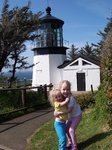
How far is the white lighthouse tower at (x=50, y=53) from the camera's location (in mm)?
41781

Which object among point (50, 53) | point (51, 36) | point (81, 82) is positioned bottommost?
point (81, 82)

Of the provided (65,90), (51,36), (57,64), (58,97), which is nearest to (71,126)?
(58,97)

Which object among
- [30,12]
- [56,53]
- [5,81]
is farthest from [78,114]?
[56,53]

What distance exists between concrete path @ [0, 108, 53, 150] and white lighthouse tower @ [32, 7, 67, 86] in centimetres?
2513

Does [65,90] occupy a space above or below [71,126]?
above

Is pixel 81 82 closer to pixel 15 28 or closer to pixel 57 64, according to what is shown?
pixel 57 64

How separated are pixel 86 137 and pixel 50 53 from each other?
34.0m

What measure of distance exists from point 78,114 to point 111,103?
0.92 metres

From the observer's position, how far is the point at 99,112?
37.1ft

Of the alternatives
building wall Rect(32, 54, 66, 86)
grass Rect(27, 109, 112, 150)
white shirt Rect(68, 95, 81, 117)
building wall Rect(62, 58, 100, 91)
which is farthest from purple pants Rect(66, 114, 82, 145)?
building wall Rect(32, 54, 66, 86)

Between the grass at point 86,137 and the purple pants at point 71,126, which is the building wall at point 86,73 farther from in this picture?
the purple pants at point 71,126

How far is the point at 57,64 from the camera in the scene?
4525 cm

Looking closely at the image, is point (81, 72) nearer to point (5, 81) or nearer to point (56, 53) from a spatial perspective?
point (56, 53)

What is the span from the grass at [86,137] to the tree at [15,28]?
9867mm
